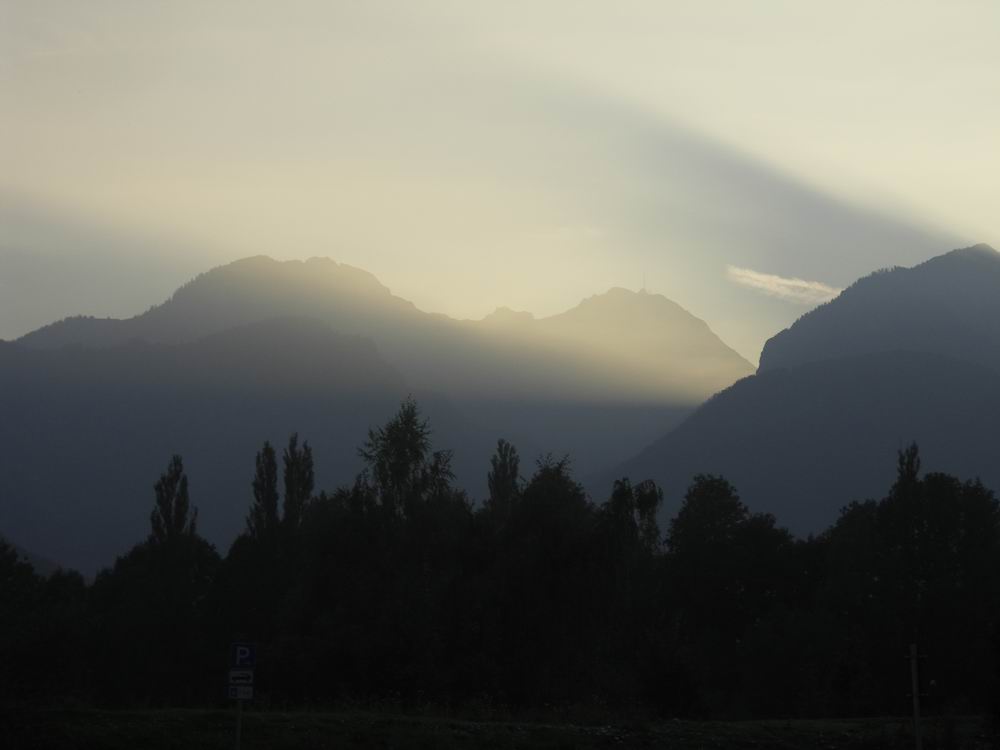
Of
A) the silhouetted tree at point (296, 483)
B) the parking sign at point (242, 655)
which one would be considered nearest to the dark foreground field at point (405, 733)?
the parking sign at point (242, 655)

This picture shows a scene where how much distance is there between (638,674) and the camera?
60.1m

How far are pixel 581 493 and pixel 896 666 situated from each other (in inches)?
866

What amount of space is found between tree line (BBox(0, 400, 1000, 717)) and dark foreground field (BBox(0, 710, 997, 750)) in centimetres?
425

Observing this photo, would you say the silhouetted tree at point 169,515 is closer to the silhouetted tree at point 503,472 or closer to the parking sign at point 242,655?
the silhouetted tree at point 503,472

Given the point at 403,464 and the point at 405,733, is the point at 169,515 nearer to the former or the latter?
the point at 403,464

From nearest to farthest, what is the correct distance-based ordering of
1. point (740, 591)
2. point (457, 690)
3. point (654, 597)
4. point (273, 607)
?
point (457, 690) < point (273, 607) < point (654, 597) < point (740, 591)

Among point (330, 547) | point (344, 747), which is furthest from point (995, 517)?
point (344, 747)

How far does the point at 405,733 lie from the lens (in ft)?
124

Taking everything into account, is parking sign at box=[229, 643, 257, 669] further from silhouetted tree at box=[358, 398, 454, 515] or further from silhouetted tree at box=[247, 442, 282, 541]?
silhouetted tree at box=[247, 442, 282, 541]

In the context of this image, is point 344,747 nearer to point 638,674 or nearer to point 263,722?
point 263,722

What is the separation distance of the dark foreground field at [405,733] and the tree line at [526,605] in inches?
167

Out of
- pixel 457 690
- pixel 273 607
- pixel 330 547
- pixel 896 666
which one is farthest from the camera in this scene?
pixel 273 607

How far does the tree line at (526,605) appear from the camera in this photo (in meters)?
58.4

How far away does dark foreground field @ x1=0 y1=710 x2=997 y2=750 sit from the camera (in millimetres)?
34906
